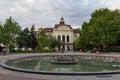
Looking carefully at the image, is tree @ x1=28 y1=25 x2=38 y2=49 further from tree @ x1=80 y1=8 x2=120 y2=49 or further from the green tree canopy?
tree @ x1=80 y1=8 x2=120 y2=49

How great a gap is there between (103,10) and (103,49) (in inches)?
472

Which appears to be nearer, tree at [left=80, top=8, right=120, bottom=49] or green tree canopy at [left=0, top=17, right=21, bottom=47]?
tree at [left=80, top=8, right=120, bottom=49]

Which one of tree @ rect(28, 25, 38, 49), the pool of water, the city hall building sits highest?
the city hall building

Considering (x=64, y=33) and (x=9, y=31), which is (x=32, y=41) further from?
(x=64, y=33)

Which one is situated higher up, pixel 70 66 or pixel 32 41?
pixel 32 41

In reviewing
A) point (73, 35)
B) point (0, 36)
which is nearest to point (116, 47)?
point (0, 36)

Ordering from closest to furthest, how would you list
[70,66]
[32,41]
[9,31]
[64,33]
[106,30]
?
[70,66] → [106,30] → [9,31] → [32,41] → [64,33]

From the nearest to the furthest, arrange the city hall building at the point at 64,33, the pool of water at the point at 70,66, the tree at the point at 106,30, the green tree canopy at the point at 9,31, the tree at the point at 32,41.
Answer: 1. the pool of water at the point at 70,66
2. the tree at the point at 106,30
3. the green tree canopy at the point at 9,31
4. the tree at the point at 32,41
5. the city hall building at the point at 64,33

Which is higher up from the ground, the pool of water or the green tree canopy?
the green tree canopy

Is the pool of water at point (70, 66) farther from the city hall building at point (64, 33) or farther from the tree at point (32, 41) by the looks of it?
the city hall building at point (64, 33)

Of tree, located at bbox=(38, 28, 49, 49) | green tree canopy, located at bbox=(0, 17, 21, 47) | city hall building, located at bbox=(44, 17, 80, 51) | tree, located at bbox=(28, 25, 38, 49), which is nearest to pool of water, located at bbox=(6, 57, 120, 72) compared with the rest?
green tree canopy, located at bbox=(0, 17, 21, 47)

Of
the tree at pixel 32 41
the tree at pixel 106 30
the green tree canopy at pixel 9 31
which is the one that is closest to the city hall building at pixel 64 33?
the tree at pixel 32 41

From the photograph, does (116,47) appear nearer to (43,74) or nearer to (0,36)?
(0,36)

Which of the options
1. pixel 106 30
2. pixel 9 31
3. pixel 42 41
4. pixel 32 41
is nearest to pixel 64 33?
pixel 42 41
